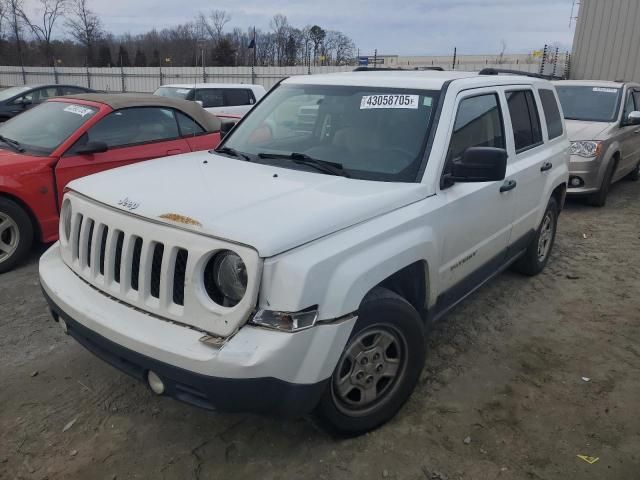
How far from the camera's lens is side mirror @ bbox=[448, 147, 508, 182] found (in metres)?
3.02

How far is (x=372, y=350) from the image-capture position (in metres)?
2.79

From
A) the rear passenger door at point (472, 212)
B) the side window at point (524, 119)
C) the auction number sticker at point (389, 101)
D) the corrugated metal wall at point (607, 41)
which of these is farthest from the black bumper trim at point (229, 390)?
the corrugated metal wall at point (607, 41)

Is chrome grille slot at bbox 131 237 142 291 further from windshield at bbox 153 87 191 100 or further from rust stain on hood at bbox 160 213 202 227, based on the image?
windshield at bbox 153 87 191 100

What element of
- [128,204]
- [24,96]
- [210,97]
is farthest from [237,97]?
[128,204]

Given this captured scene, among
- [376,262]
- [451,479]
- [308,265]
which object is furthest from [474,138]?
[451,479]

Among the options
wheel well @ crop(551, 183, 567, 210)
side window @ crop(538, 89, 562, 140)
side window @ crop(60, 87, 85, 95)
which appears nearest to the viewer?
side window @ crop(538, 89, 562, 140)

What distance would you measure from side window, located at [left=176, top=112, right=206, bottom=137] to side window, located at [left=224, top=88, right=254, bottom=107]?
21.8 feet

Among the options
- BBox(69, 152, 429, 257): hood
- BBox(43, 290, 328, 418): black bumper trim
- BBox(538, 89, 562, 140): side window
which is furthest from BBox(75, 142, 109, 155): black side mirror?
BBox(538, 89, 562, 140): side window

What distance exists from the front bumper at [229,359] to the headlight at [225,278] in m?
0.18

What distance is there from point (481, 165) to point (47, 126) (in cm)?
487

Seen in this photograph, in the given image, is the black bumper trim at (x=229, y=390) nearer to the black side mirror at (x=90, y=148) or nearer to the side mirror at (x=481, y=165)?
the side mirror at (x=481, y=165)

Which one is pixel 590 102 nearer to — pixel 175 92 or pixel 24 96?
pixel 175 92

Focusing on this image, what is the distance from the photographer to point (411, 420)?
3.05 meters

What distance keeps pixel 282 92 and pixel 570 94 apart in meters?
6.82
